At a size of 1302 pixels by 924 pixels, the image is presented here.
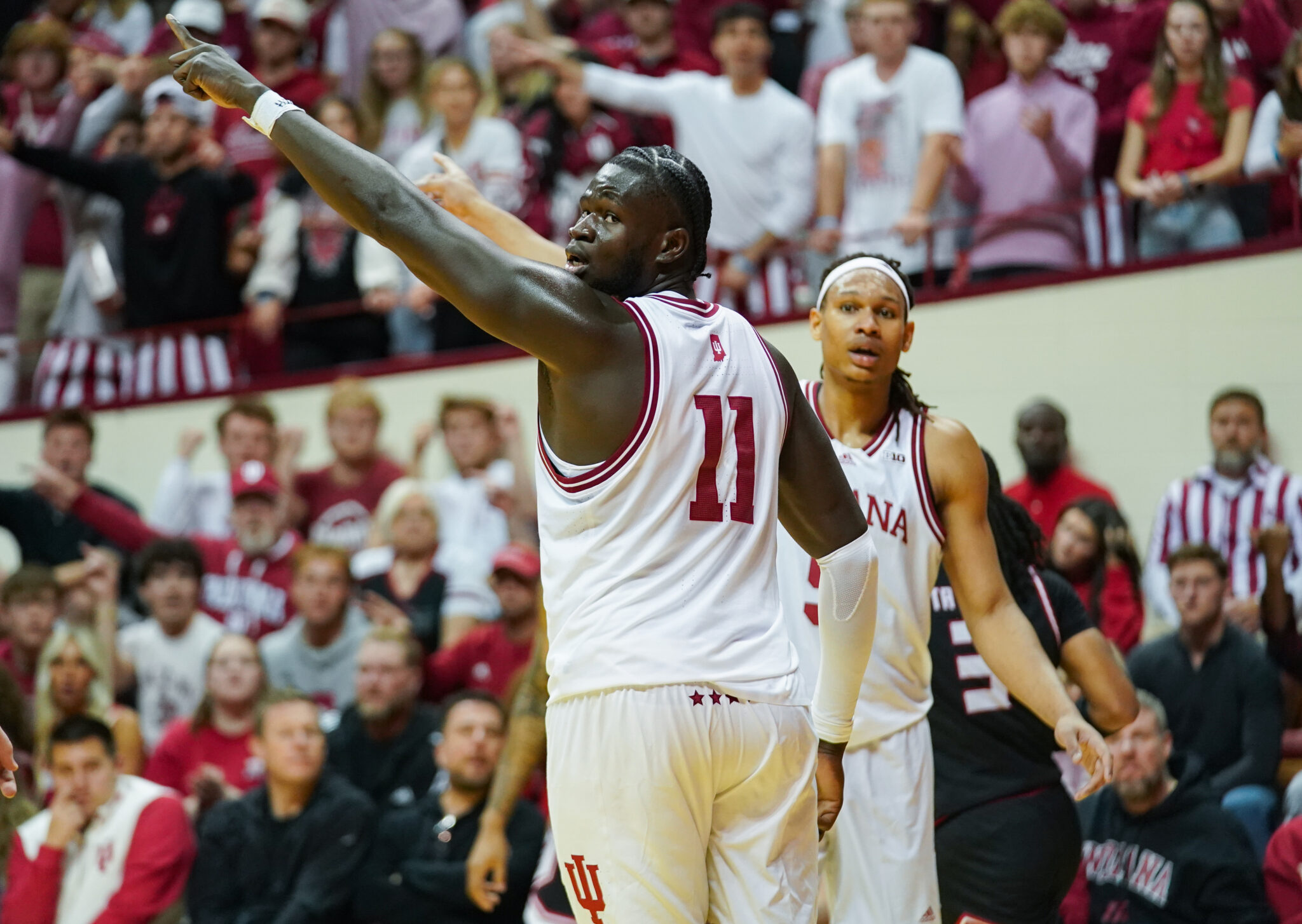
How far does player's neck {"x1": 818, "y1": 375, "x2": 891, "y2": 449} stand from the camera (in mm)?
4953

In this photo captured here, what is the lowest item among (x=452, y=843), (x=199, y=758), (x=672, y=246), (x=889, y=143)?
(x=452, y=843)

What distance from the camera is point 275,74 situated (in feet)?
42.8

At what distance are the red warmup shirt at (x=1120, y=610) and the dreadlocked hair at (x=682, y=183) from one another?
15.5 feet

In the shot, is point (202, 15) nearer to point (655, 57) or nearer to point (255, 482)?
point (655, 57)

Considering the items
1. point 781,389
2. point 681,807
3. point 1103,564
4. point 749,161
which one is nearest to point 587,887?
point 681,807

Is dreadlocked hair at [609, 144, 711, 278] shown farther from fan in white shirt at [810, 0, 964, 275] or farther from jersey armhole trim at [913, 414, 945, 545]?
fan in white shirt at [810, 0, 964, 275]

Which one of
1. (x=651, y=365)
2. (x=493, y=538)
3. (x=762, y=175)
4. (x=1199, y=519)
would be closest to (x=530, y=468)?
(x=493, y=538)

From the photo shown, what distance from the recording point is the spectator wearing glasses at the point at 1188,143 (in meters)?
8.80

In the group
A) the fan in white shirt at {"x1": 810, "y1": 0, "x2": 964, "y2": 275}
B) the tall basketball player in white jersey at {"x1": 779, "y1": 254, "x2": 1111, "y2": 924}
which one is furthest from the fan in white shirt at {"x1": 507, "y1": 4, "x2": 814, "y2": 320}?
the tall basketball player in white jersey at {"x1": 779, "y1": 254, "x2": 1111, "y2": 924}

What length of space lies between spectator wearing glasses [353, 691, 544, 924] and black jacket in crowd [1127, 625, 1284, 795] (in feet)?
9.18

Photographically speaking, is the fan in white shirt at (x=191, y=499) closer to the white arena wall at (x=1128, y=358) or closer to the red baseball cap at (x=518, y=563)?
the red baseball cap at (x=518, y=563)

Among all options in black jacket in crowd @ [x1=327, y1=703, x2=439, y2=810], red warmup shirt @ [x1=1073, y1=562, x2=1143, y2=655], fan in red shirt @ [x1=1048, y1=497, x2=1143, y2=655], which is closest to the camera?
fan in red shirt @ [x1=1048, y1=497, x2=1143, y2=655]

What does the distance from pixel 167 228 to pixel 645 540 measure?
9.73m

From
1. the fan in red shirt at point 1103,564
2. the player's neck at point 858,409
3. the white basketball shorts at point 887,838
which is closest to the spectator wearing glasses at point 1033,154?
the fan in red shirt at point 1103,564
